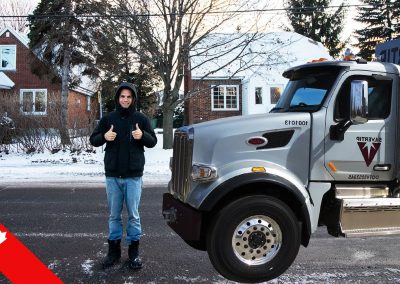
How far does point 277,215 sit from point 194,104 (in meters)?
26.8

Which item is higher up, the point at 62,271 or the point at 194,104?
the point at 194,104

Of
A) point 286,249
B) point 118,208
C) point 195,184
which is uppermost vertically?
point 195,184

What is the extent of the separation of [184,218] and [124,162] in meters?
0.91

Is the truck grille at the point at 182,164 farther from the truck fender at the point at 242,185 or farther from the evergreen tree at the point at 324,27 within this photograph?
the evergreen tree at the point at 324,27

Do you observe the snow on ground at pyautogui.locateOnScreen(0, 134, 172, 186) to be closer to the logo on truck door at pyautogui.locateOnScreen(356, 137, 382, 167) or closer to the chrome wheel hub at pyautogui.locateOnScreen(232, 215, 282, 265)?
the chrome wheel hub at pyautogui.locateOnScreen(232, 215, 282, 265)

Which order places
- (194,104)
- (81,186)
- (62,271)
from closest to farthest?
(62,271) < (81,186) < (194,104)

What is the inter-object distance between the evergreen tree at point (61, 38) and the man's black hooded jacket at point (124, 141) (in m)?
15.5

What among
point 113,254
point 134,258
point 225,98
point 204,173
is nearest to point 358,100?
point 204,173

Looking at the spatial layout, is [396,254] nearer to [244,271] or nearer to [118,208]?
[244,271]

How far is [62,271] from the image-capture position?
4582 mm

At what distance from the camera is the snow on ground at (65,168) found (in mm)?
12281

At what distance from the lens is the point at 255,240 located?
4.25m

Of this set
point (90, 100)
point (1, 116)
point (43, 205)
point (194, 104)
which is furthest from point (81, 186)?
point (90, 100)

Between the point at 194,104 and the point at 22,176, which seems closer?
the point at 22,176
